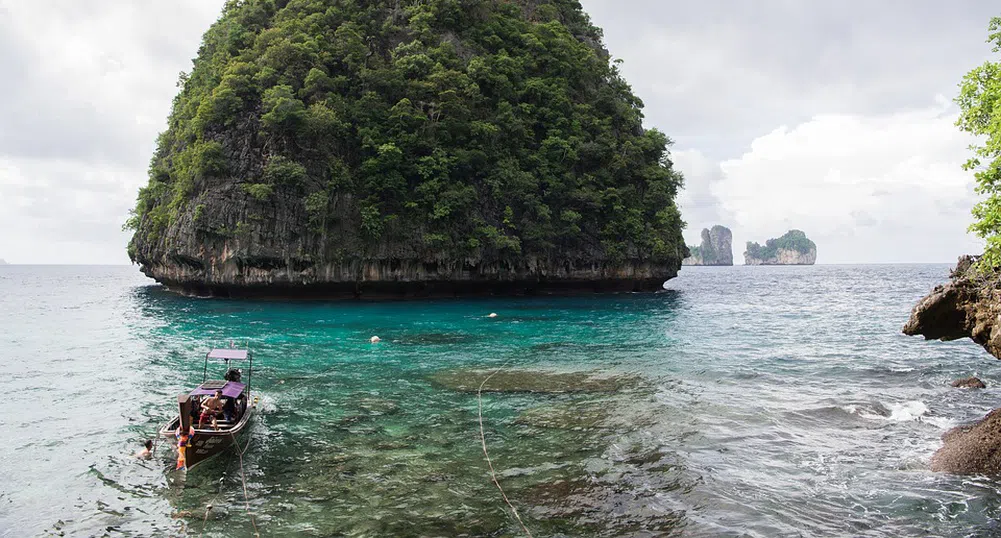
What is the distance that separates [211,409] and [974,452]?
17048 millimetres

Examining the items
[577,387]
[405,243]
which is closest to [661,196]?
[405,243]

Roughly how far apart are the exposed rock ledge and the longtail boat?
3512 cm

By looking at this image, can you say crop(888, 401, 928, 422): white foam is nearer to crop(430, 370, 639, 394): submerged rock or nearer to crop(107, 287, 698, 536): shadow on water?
crop(107, 287, 698, 536): shadow on water

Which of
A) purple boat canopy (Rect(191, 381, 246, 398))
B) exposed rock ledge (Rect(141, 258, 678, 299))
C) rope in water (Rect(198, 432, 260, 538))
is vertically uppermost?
exposed rock ledge (Rect(141, 258, 678, 299))

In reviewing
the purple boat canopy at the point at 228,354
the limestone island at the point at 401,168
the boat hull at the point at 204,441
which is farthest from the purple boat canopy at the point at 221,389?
the limestone island at the point at 401,168

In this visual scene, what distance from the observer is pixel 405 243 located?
1984 inches

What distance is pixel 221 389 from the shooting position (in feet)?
47.0

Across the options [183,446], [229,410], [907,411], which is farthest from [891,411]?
[183,446]

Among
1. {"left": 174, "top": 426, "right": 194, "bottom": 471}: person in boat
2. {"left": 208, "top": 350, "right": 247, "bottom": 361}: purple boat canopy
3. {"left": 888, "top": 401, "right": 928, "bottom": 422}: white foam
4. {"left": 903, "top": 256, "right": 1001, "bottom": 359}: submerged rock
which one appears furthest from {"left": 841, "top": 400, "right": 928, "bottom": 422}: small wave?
{"left": 208, "top": 350, "right": 247, "bottom": 361}: purple boat canopy

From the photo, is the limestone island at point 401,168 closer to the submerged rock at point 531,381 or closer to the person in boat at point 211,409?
the submerged rock at point 531,381

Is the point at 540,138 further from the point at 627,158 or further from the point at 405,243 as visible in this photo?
the point at 405,243

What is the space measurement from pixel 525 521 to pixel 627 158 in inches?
2136

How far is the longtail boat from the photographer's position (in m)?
12.3

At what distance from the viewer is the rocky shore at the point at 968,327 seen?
11.5m
